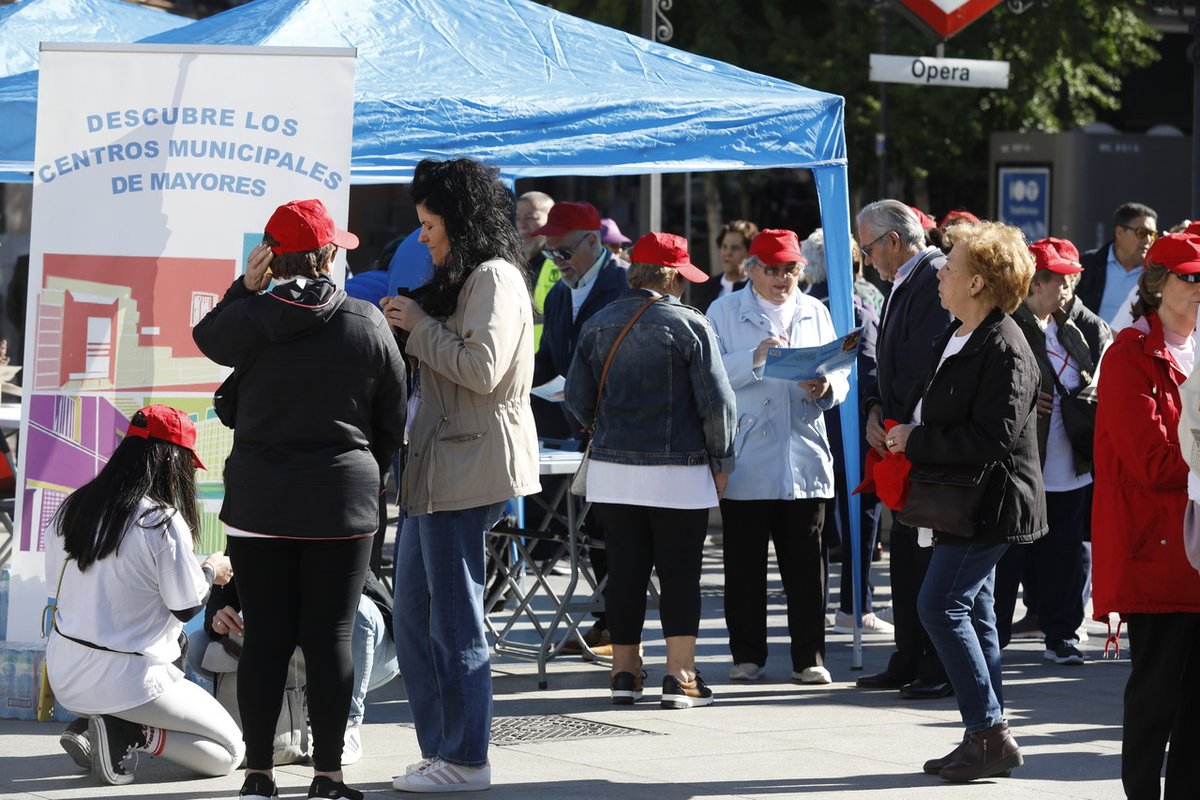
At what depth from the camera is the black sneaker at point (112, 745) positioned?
5727 millimetres

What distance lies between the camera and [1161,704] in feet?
16.6

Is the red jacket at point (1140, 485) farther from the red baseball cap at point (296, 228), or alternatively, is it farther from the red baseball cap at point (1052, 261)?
the red baseball cap at point (1052, 261)

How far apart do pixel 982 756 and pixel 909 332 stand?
1966mm

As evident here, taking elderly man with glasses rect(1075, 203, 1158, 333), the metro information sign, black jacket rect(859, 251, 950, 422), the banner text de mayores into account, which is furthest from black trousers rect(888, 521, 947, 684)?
elderly man with glasses rect(1075, 203, 1158, 333)

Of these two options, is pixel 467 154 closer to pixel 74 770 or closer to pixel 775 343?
pixel 775 343

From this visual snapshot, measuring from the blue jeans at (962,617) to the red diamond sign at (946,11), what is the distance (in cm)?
580

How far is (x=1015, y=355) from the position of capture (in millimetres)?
5715

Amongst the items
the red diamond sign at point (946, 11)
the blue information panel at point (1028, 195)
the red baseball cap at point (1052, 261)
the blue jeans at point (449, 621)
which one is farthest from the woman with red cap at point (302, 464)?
the blue information panel at point (1028, 195)

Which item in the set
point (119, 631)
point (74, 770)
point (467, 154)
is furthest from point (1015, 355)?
point (74, 770)

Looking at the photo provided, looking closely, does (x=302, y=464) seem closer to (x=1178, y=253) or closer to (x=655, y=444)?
(x=655, y=444)

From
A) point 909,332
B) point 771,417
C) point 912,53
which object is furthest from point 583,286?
point 912,53

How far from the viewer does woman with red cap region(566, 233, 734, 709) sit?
22.9 feet

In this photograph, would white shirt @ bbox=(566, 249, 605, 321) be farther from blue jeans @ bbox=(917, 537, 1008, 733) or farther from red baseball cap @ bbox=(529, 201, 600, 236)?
blue jeans @ bbox=(917, 537, 1008, 733)

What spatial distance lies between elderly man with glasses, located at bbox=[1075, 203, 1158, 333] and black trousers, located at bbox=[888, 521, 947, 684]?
4.06m
